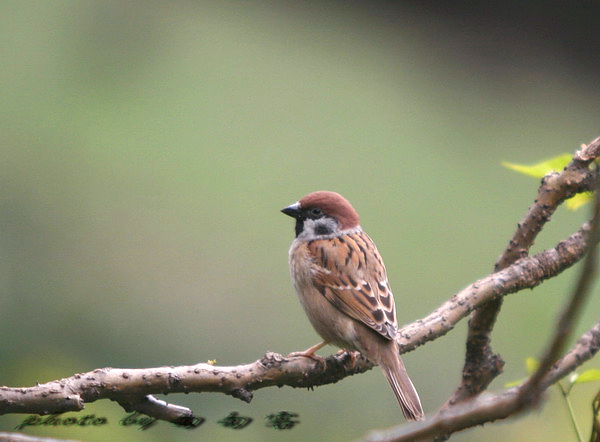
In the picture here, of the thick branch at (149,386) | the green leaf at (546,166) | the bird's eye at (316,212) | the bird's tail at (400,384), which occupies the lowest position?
the thick branch at (149,386)

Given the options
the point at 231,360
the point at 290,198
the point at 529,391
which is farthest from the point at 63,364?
the point at 529,391

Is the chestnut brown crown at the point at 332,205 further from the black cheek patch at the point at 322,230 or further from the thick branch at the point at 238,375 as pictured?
the thick branch at the point at 238,375

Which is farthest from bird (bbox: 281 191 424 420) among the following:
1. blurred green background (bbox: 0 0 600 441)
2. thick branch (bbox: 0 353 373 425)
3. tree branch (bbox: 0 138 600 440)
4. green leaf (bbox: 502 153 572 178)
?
blurred green background (bbox: 0 0 600 441)

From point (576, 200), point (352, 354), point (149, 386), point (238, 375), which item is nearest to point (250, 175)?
point (352, 354)

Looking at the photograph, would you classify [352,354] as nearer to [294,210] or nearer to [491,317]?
[491,317]

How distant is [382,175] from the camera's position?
6.80 m

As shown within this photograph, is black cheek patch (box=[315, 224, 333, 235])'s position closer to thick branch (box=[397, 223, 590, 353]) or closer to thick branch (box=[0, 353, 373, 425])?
thick branch (box=[397, 223, 590, 353])

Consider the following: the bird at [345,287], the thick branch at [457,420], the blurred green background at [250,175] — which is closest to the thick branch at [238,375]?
the bird at [345,287]

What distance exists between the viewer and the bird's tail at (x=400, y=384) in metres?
2.55

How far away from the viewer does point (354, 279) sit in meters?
3.06

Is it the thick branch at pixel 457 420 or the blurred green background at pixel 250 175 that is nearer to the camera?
the thick branch at pixel 457 420

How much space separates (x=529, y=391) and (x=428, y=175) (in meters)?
6.25

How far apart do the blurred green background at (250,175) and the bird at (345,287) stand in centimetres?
93

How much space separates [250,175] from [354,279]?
352 cm
